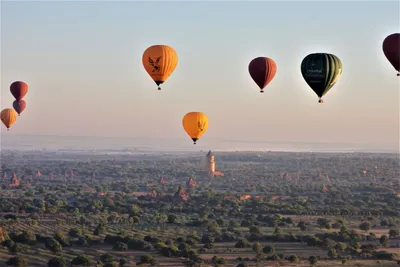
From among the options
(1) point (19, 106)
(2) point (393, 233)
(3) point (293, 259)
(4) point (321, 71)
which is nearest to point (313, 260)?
(3) point (293, 259)

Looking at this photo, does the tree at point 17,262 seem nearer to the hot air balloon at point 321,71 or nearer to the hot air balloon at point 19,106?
the hot air balloon at point 321,71

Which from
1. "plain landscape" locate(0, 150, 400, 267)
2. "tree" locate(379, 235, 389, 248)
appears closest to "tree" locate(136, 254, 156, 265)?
"plain landscape" locate(0, 150, 400, 267)

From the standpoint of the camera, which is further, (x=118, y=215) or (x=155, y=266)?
(x=118, y=215)

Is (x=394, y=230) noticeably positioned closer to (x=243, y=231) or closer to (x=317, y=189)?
(x=243, y=231)

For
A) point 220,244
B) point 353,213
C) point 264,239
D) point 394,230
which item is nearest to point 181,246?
point 220,244

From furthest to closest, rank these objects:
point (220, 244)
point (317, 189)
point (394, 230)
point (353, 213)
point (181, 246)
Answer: point (317, 189) < point (353, 213) < point (394, 230) < point (220, 244) < point (181, 246)

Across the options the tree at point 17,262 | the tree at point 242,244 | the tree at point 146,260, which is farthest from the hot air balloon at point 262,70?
the tree at point 17,262

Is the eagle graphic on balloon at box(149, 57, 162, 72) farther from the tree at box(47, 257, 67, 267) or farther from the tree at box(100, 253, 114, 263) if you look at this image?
the tree at box(47, 257, 67, 267)
